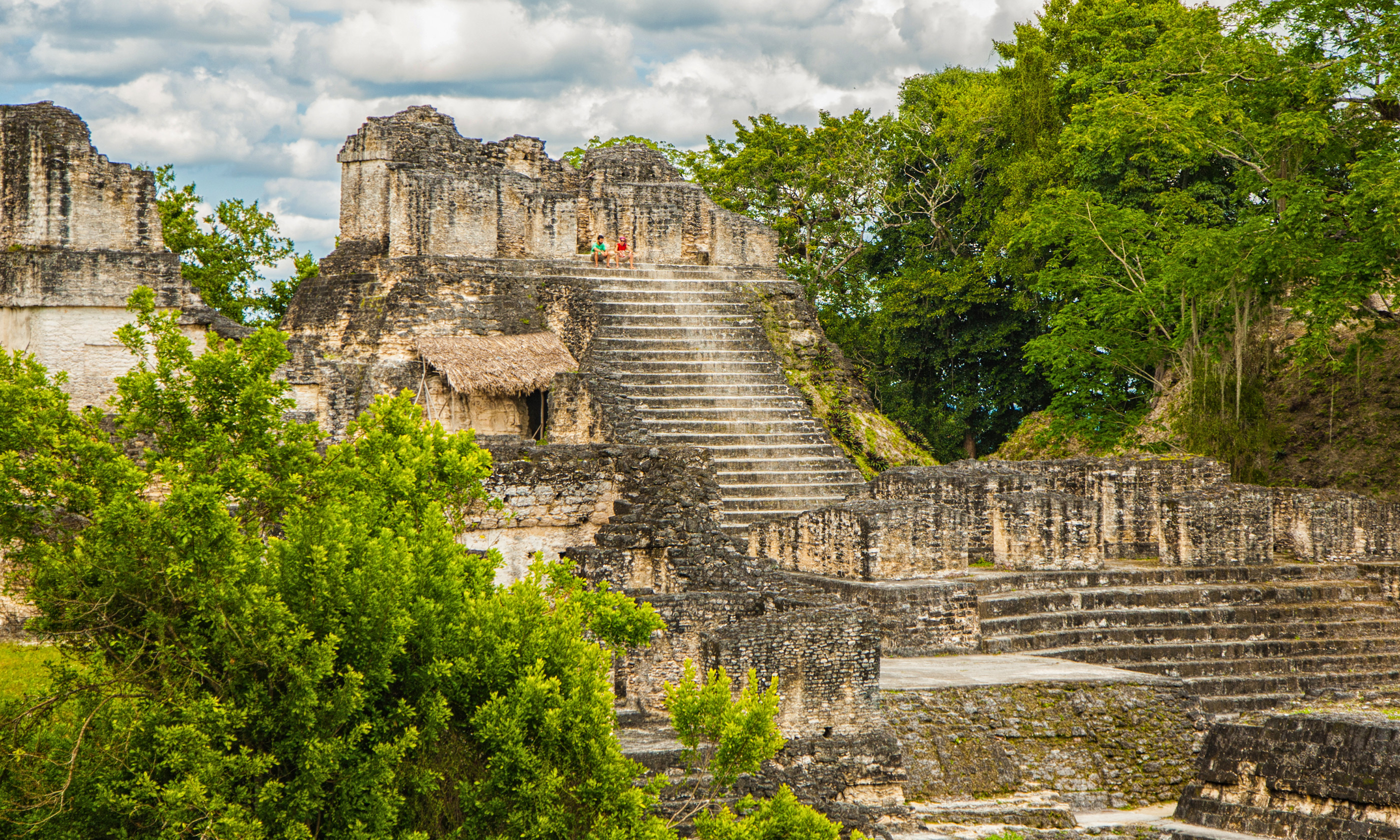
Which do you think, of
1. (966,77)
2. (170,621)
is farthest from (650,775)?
(966,77)

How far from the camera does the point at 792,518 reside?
50.9ft

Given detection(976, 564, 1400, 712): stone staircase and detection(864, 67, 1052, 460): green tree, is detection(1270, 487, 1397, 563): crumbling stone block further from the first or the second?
detection(864, 67, 1052, 460): green tree

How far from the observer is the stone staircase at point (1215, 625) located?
47.6 feet

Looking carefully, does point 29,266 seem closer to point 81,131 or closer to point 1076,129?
point 81,131

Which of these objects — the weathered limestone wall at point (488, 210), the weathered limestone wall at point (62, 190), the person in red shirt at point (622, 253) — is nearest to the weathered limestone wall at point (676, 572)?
the weathered limestone wall at point (62, 190)

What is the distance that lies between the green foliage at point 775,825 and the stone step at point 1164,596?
760 cm

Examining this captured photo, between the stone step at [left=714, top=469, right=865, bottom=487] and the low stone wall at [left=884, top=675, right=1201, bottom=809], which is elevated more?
the stone step at [left=714, top=469, right=865, bottom=487]

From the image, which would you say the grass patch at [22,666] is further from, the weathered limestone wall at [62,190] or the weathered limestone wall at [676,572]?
the weathered limestone wall at [62,190]

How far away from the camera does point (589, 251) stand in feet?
A: 81.9

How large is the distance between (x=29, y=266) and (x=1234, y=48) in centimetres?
1781

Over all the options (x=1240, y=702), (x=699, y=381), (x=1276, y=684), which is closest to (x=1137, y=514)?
(x=1276, y=684)

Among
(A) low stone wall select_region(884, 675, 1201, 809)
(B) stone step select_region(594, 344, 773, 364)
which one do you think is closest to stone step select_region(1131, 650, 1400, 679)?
(A) low stone wall select_region(884, 675, 1201, 809)

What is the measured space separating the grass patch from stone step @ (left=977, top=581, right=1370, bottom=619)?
29.6 ft

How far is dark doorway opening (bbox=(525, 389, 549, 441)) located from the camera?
778 inches
